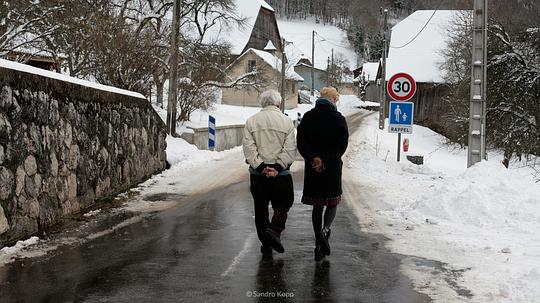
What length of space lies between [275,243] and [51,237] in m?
2.80

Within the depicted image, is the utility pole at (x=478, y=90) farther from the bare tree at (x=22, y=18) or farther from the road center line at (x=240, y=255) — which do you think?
the bare tree at (x=22, y=18)

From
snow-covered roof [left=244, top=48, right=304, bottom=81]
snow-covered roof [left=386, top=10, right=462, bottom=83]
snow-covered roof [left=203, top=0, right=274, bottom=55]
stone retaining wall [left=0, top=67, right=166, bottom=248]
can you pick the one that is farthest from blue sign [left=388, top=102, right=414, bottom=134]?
snow-covered roof [left=244, top=48, right=304, bottom=81]

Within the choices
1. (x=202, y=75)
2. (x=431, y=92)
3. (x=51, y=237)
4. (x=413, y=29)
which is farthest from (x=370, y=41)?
(x=51, y=237)

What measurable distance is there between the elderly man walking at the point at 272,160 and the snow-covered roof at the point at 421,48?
43833 mm

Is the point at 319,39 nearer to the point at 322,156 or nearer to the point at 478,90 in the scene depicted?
the point at 478,90

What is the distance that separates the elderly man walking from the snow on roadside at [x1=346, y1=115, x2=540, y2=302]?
143 centimetres

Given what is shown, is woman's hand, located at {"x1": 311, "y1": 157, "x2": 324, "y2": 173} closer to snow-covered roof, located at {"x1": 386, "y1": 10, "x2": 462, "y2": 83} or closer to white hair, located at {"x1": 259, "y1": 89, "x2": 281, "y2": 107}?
white hair, located at {"x1": 259, "y1": 89, "x2": 281, "y2": 107}

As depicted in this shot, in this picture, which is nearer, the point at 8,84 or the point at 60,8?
the point at 8,84

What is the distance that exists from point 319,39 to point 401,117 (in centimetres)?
12906

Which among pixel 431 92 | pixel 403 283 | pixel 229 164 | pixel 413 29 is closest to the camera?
pixel 403 283

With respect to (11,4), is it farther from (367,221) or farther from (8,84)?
(367,221)

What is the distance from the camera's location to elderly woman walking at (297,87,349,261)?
646 cm

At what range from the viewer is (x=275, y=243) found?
656 centimetres

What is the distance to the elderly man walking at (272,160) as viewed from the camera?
655cm
